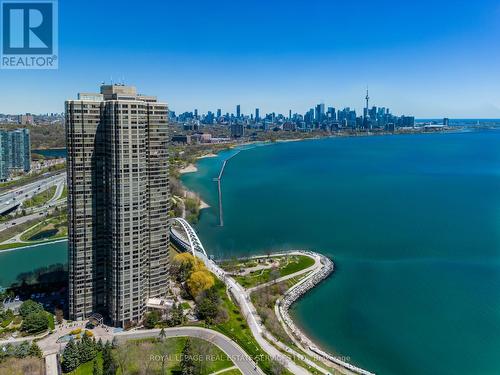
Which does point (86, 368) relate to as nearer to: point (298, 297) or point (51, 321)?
point (51, 321)

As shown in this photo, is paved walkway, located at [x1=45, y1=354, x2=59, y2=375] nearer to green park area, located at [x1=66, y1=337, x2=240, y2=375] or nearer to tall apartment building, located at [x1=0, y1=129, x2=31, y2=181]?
green park area, located at [x1=66, y1=337, x2=240, y2=375]

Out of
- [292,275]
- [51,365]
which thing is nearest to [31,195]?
[292,275]

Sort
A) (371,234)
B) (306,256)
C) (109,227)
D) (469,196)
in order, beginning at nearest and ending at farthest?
(109,227)
(306,256)
(371,234)
(469,196)

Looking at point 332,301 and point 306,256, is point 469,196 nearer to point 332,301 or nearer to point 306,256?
point 306,256

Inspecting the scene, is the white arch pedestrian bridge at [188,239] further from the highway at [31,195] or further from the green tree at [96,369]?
the highway at [31,195]

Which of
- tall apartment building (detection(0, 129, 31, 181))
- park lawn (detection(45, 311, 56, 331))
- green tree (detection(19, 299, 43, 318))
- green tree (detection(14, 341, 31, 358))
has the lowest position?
green tree (detection(14, 341, 31, 358))

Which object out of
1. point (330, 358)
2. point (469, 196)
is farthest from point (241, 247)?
point (469, 196)

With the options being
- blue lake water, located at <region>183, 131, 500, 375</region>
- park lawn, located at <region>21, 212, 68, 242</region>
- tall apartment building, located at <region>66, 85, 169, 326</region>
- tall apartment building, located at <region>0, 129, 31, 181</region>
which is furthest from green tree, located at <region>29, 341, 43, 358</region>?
tall apartment building, located at <region>0, 129, 31, 181</region>
